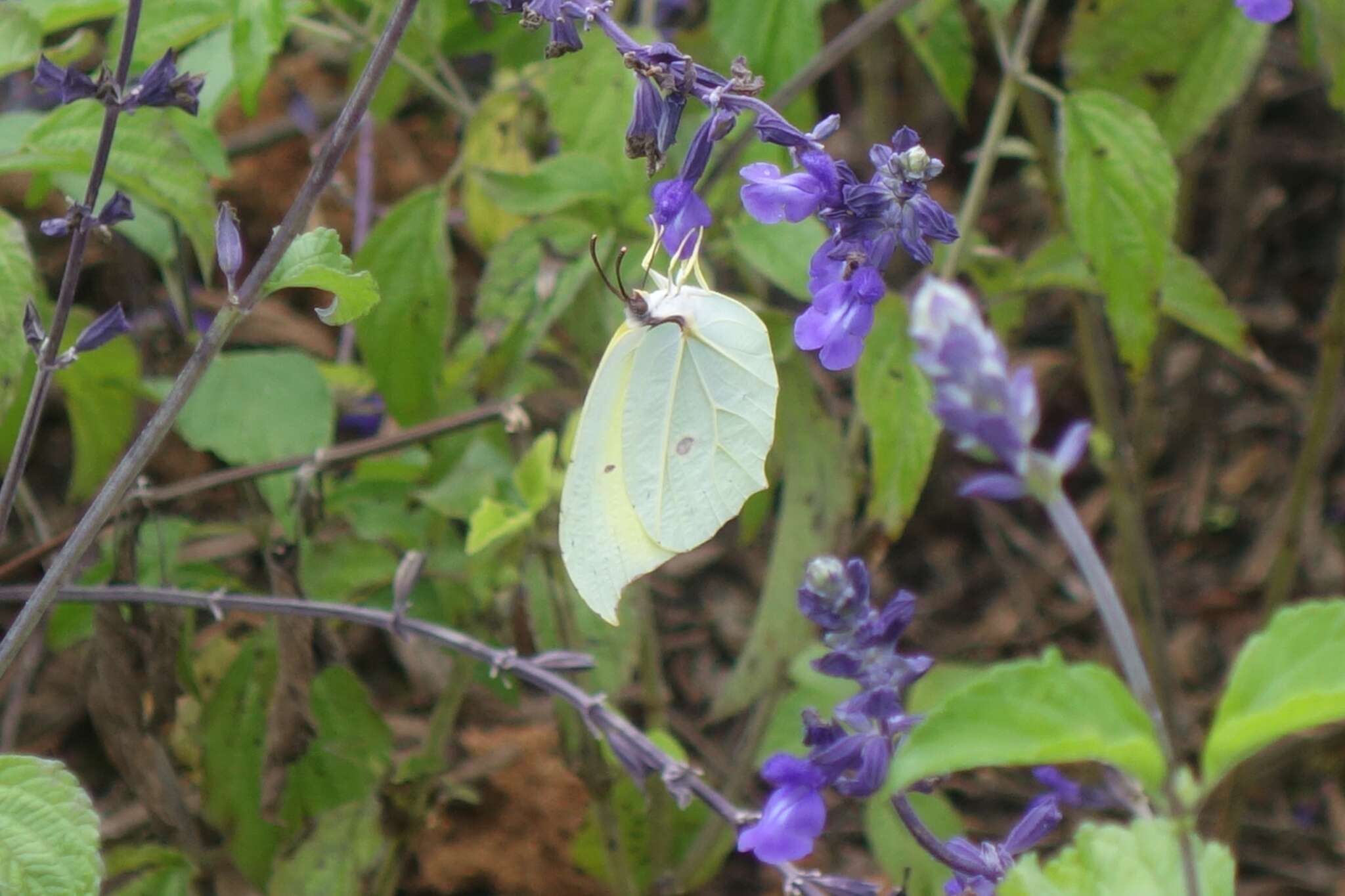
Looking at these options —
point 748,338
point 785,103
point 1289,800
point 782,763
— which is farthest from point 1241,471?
point 782,763

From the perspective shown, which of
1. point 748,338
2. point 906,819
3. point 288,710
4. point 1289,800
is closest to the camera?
point 906,819

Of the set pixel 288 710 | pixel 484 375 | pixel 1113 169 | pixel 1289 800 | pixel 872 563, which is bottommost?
pixel 1289 800

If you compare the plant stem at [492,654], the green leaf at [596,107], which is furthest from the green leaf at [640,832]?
the green leaf at [596,107]

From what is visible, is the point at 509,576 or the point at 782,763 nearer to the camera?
the point at 782,763

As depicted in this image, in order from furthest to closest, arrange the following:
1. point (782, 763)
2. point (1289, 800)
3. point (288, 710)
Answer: point (1289, 800), point (288, 710), point (782, 763)

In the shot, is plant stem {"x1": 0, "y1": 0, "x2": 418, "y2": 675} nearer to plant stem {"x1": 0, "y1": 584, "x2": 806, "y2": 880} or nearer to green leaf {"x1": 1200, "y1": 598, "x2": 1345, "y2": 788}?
plant stem {"x1": 0, "y1": 584, "x2": 806, "y2": 880}

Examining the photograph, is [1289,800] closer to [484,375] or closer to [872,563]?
[872,563]

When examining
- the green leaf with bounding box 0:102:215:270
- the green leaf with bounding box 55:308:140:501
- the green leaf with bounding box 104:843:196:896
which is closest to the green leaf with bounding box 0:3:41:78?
the green leaf with bounding box 0:102:215:270
